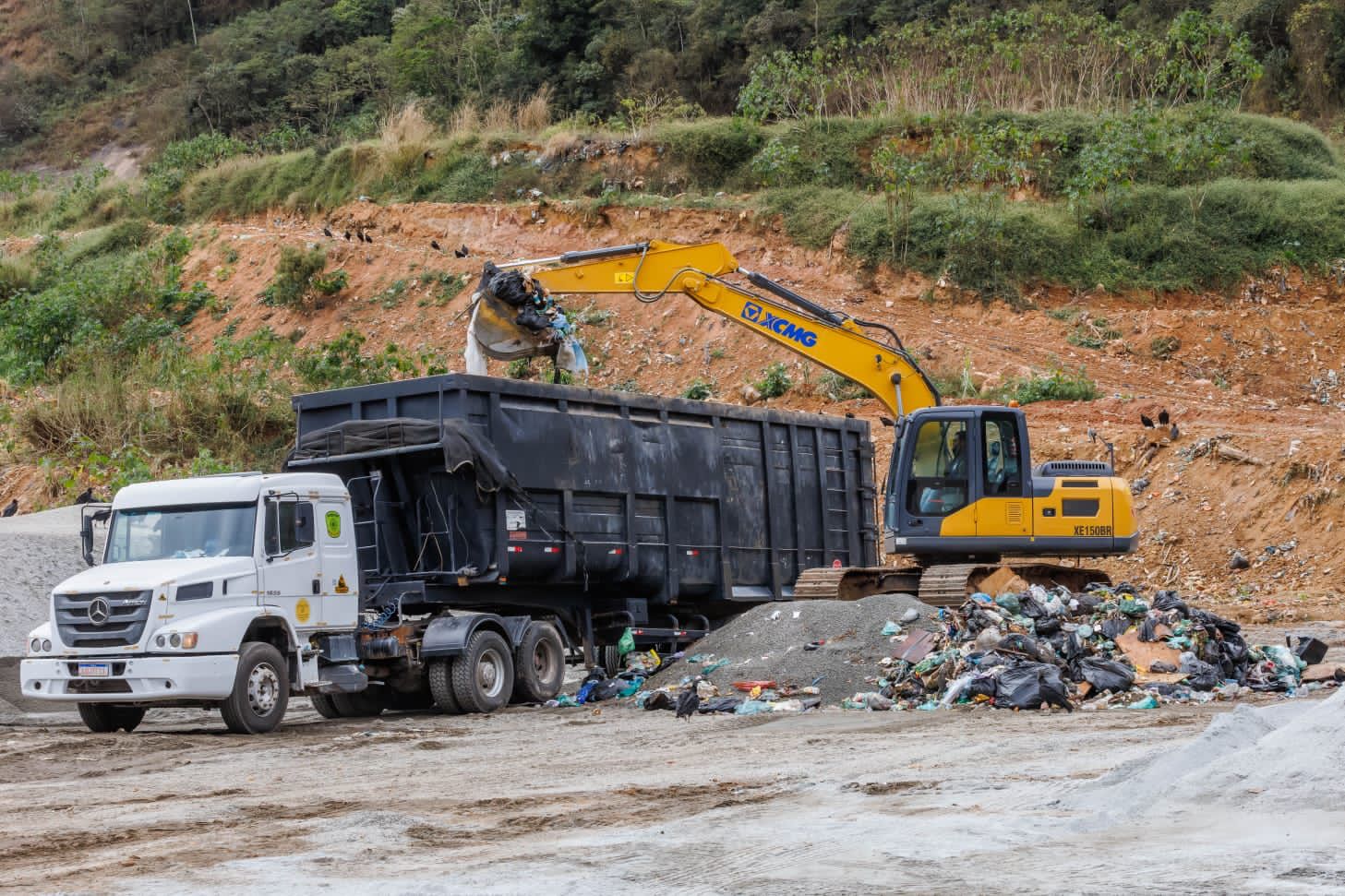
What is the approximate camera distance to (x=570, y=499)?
16.4m

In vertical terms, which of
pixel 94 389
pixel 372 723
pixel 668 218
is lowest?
pixel 372 723

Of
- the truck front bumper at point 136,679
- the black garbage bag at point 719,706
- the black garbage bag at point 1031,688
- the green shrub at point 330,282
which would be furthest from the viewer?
the green shrub at point 330,282

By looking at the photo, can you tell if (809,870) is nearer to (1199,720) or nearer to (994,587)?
(1199,720)

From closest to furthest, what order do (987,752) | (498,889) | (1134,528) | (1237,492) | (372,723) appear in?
(498,889)
(987,752)
(372,723)
(1134,528)
(1237,492)

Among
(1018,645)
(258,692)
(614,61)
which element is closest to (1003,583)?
(1018,645)

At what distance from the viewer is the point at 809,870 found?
7.08m

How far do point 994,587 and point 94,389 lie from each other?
20.9 meters

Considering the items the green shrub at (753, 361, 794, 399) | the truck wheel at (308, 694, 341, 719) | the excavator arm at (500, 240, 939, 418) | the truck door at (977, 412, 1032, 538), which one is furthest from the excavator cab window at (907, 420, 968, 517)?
the green shrub at (753, 361, 794, 399)

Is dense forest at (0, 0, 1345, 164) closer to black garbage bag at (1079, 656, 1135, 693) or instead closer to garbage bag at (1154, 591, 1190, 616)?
garbage bag at (1154, 591, 1190, 616)

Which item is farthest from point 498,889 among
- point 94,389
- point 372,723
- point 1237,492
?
point 94,389

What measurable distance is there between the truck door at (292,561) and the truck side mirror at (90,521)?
1.67 meters

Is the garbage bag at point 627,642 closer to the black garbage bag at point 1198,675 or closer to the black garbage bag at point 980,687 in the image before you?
the black garbage bag at point 980,687

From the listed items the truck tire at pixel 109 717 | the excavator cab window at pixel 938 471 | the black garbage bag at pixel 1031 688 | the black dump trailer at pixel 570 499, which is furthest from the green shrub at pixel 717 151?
the black garbage bag at pixel 1031 688

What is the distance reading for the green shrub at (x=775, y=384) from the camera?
30.6 m
